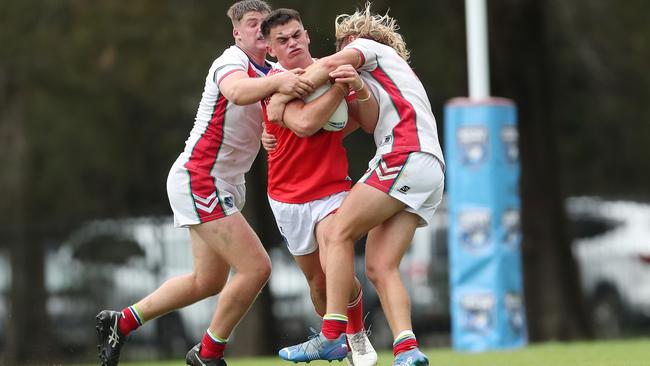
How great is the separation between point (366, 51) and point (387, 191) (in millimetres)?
808

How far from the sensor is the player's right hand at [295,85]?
718cm

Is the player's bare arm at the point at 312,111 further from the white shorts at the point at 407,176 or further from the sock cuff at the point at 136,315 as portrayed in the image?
the sock cuff at the point at 136,315

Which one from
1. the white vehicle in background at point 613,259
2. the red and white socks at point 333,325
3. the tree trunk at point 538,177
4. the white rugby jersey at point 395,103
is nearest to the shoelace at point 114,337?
the red and white socks at point 333,325

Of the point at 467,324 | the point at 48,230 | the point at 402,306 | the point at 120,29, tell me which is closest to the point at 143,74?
the point at 120,29

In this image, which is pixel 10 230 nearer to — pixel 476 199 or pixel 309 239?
pixel 476 199

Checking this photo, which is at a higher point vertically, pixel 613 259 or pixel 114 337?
pixel 613 259

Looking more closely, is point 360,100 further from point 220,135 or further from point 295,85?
point 220,135

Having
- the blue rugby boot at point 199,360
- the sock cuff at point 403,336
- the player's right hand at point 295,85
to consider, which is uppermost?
the player's right hand at point 295,85

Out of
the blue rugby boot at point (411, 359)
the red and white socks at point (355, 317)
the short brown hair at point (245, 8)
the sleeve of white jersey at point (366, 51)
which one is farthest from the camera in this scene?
the short brown hair at point (245, 8)

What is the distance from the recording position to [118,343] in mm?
8375

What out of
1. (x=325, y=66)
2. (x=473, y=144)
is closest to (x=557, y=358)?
(x=473, y=144)

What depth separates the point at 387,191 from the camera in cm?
730

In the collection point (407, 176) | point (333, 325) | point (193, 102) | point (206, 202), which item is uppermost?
point (193, 102)

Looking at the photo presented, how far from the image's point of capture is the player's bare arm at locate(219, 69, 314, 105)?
283 inches
